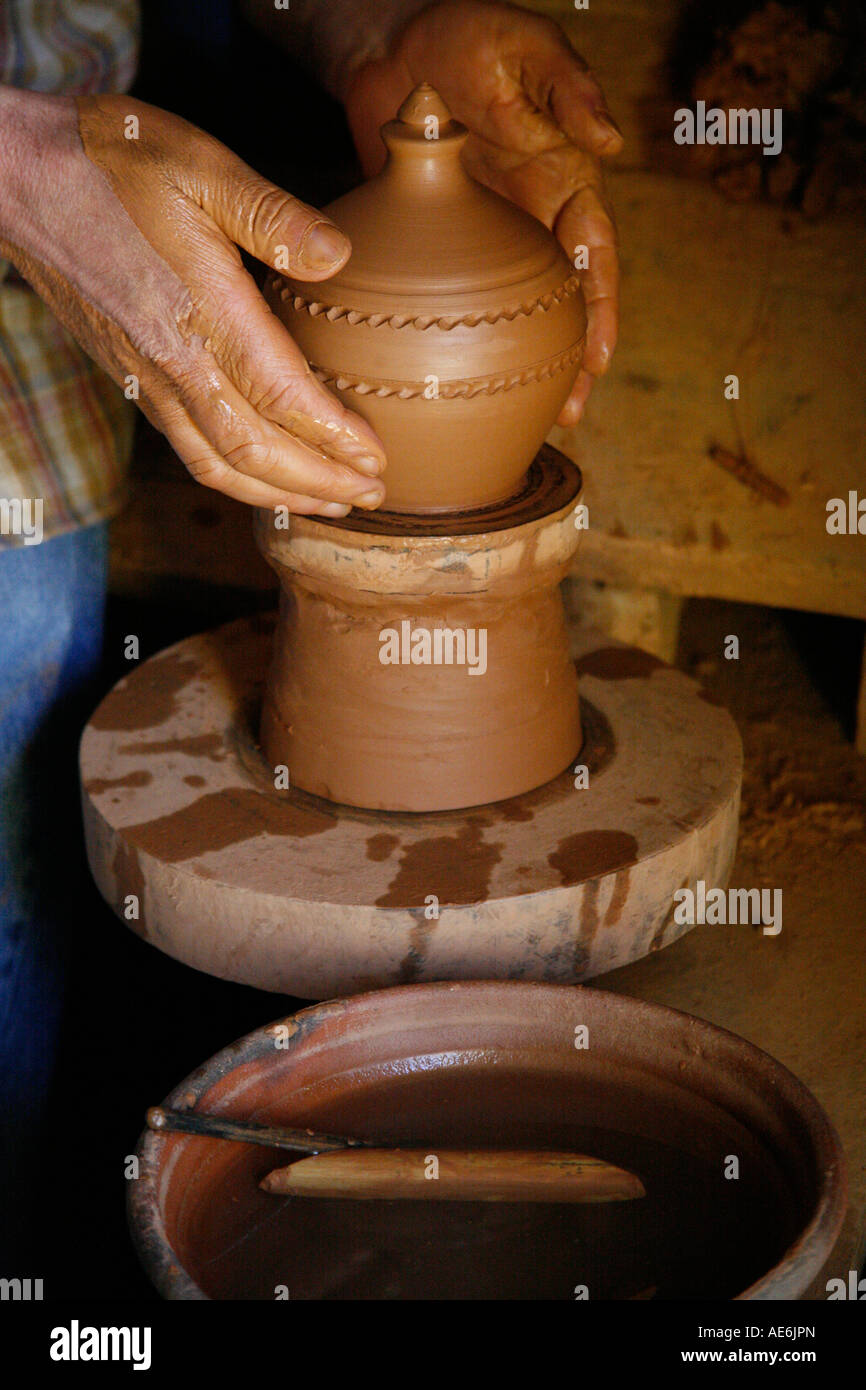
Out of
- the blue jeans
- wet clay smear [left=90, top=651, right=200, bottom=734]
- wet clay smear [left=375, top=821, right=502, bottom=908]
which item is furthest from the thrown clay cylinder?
the blue jeans

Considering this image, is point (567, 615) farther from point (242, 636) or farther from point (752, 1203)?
point (752, 1203)

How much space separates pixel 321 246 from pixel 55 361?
73 centimetres

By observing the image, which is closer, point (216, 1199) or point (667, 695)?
point (216, 1199)

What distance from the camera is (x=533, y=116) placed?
5.97 feet

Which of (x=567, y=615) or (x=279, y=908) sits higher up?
(x=567, y=615)

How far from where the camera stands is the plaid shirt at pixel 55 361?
1814mm

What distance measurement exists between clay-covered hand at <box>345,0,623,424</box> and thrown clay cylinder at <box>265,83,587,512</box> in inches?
10.6

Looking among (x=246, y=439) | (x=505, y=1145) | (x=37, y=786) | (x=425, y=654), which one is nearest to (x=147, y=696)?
(x=37, y=786)

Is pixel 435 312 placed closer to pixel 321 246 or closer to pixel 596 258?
pixel 321 246
